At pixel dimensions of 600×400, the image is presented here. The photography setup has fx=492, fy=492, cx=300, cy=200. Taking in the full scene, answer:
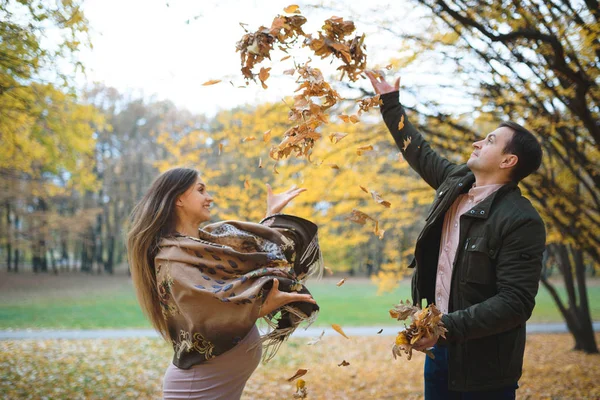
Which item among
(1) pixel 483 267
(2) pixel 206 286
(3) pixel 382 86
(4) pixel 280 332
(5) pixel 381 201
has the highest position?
(3) pixel 382 86

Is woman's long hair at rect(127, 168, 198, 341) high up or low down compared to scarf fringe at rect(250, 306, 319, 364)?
up

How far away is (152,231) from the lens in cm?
225

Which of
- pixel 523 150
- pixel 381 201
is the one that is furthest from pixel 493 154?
pixel 381 201

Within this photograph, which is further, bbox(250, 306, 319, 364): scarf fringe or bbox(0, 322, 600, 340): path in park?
bbox(0, 322, 600, 340): path in park

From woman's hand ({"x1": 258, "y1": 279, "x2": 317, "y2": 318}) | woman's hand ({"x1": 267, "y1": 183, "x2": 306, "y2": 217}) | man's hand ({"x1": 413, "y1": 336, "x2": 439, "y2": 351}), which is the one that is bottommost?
man's hand ({"x1": 413, "y1": 336, "x2": 439, "y2": 351})

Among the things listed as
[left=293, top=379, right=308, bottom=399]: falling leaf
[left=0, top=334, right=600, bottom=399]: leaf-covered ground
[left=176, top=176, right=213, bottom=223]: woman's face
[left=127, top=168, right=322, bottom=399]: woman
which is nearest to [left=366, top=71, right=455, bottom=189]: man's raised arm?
[left=127, top=168, right=322, bottom=399]: woman

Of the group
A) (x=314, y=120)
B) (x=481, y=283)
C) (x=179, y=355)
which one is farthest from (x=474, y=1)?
(x=179, y=355)

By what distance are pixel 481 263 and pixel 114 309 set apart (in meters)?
17.3

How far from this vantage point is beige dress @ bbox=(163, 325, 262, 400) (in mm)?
2133

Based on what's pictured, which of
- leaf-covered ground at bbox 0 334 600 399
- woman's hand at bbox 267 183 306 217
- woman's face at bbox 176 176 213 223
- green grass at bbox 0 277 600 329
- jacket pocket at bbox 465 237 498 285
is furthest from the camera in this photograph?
green grass at bbox 0 277 600 329

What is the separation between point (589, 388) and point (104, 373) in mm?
6246

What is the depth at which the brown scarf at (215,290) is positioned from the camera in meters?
2.11

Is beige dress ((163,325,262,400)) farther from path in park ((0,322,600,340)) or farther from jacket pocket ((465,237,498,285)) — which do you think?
path in park ((0,322,600,340))

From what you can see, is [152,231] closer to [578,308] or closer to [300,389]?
[300,389]
